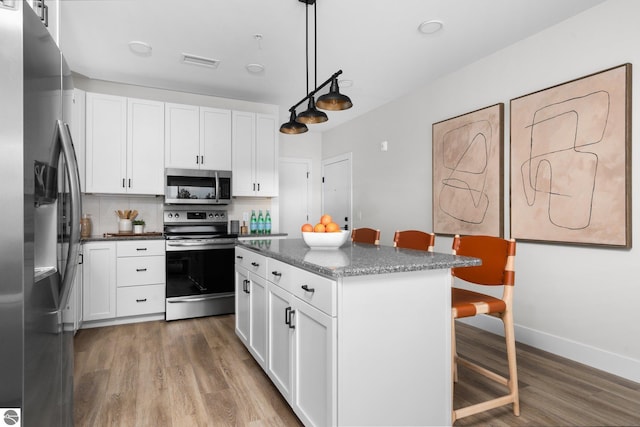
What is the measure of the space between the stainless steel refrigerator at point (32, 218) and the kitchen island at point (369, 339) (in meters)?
0.97

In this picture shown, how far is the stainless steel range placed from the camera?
3.80m

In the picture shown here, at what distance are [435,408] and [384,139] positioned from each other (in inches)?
146

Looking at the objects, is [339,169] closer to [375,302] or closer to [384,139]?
[384,139]

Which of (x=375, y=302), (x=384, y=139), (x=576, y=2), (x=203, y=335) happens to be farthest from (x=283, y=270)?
(x=384, y=139)

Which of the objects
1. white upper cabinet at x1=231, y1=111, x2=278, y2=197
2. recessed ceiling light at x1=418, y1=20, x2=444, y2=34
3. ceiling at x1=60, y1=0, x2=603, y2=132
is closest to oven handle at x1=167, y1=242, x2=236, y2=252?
white upper cabinet at x1=231, y1=111, x2=278, y2=197

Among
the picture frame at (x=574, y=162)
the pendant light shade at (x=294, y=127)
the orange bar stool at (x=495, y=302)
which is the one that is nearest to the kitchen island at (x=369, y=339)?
the orange bar stool at (x=495, y=302)

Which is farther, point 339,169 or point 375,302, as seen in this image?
point 339,169

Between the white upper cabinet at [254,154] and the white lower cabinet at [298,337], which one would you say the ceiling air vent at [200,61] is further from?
the white lower cabinet at [298,337]

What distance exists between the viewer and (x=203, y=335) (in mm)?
3312

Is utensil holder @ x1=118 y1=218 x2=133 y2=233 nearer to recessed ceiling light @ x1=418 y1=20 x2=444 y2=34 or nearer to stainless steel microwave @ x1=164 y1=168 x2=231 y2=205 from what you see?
stainless steel microwave @ x1=164 y1=168 x2=231 y2=205

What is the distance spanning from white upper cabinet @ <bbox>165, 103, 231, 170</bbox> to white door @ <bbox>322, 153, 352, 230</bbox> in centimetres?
202

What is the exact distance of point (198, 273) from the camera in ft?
12.7

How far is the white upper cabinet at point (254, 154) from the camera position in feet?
14.5

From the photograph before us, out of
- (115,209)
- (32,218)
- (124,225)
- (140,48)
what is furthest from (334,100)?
(115,209)
